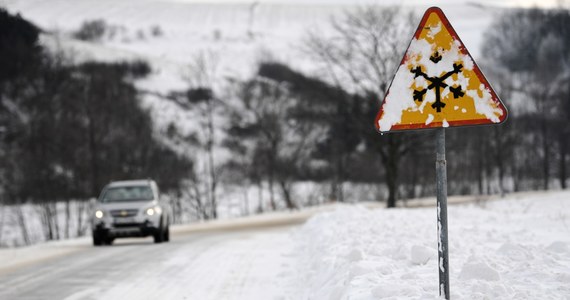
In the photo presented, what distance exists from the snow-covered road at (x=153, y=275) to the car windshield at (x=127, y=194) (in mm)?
4028

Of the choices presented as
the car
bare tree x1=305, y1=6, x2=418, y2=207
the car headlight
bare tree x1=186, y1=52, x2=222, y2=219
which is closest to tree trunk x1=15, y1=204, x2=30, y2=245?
bare tree x1=186, y1=52, x2=222, y2=219

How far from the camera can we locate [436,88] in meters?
5.39

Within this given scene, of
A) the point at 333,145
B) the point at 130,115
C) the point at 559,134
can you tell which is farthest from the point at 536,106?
the point at 130,115

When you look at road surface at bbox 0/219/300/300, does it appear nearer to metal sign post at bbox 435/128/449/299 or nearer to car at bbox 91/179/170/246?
car at bbox 91/179/170/246

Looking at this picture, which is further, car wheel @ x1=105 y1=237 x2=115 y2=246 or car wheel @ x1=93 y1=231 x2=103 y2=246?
car wheel @ x1=105 y1=237 x2=115 y2=246

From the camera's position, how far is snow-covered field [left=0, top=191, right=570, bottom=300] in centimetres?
635

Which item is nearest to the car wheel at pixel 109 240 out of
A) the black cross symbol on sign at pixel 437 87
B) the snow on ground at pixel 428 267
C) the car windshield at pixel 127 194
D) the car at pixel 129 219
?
the car at pixel 129 219

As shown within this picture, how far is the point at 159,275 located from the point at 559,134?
70.8 meters

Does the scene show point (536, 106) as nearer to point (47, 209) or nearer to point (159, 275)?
point (47, 209)

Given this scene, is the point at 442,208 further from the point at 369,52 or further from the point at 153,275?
the point at 369,52

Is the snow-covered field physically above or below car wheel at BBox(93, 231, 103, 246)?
above

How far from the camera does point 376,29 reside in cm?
3350

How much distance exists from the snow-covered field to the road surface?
0.01 m

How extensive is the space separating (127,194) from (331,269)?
1239 cm
